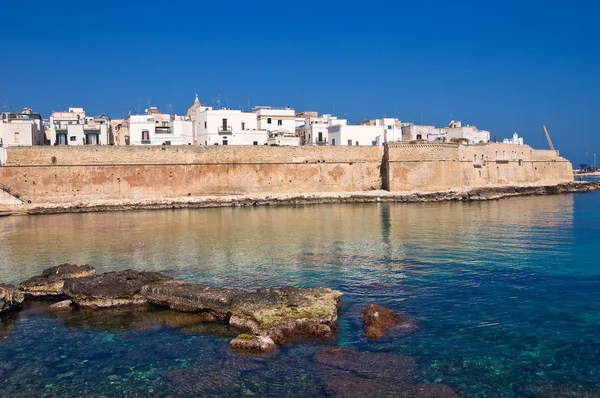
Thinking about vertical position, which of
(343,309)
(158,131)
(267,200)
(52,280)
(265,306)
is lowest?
(343,309)

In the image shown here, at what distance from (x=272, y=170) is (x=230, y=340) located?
27.4 metres

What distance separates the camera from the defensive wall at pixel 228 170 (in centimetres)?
3072

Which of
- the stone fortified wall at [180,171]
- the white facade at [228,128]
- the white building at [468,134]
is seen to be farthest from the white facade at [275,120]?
the white building at [468,134]

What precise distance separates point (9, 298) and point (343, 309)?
19.2ft

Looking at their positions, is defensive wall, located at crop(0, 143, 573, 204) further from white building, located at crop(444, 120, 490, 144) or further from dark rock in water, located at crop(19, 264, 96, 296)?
dark rock in water, located at crop(19, 264, 96, 296)

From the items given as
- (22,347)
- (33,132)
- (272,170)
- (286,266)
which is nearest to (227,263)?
(286,266)

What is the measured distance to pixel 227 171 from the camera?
112 feet

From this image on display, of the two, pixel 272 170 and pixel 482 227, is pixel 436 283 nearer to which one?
pixel 482 227

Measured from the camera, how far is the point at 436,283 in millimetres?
11008

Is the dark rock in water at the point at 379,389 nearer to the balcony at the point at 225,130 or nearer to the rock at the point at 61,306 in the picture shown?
the rock at the point at 61,306

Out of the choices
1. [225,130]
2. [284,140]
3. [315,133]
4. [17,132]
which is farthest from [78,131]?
[315,133]

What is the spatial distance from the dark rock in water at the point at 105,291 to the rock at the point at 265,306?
229mm

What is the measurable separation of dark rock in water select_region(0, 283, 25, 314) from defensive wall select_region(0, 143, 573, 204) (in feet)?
72.8

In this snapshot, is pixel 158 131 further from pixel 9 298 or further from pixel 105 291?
pixel 9 298
